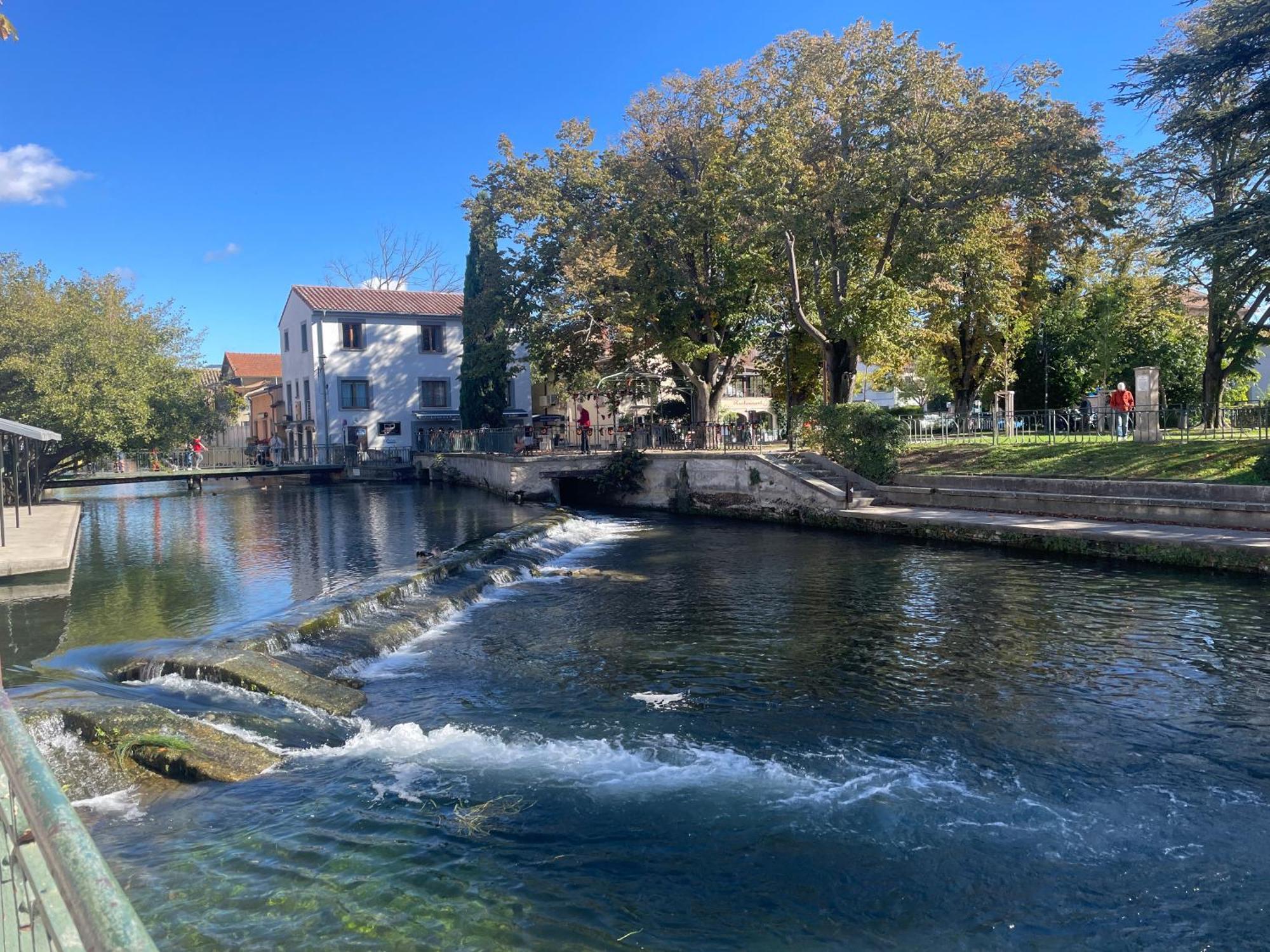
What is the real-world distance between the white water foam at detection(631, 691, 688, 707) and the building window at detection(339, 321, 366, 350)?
43.1 metres

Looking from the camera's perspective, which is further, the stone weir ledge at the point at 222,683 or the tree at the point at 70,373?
the tree at the point at 70,373

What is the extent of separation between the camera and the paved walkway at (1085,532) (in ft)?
49.4

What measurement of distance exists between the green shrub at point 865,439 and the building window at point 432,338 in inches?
1182

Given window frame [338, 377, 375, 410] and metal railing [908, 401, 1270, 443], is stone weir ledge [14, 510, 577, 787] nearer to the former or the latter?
metal railing [908, 401, 1270, 443]

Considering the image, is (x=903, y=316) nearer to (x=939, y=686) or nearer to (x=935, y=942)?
(x=939, y=686)

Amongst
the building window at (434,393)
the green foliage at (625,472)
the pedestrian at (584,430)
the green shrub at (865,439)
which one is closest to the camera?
the green shrub at (865,439)

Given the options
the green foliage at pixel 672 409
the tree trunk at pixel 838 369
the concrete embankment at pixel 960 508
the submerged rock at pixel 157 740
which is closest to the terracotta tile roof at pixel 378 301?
the green foliage at pixel 672 409

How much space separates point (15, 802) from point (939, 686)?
8965 millimetres

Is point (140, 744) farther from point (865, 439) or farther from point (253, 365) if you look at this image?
point (253, 365)

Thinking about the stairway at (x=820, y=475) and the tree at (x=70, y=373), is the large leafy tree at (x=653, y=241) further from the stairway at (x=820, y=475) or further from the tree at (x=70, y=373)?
the tree at (x=70, y=373)

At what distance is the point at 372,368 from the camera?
49188 mm

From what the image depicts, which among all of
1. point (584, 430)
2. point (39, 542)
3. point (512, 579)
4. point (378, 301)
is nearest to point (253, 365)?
point (378, 301)

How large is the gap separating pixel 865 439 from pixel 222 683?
19.7 metres

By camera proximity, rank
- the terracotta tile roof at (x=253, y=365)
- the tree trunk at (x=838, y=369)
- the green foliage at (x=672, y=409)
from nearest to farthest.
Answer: the tree trunk at (x=838, y=369), the green foliage at (x=672, y=409), the terracotta tile roof at (x=253, y=365)
